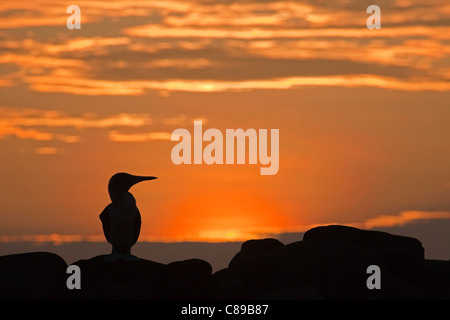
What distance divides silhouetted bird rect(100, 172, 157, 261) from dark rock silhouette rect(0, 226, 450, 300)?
18.8 inches

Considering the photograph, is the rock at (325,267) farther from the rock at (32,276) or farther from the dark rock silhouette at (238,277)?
the rock at (32,276)

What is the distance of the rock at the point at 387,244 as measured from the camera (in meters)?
23.3

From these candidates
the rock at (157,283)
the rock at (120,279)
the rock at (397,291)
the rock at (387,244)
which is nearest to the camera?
the rock at (397,291)

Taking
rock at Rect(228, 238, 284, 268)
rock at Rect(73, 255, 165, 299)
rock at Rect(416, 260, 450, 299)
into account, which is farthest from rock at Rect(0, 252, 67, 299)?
rock at Rect(416, 260, 450, 299)

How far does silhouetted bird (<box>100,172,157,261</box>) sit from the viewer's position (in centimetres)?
2309

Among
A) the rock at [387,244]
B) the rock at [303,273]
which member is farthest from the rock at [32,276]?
the rock at [387,244]

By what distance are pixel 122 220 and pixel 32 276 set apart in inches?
103

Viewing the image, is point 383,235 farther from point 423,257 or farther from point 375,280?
point 375,280

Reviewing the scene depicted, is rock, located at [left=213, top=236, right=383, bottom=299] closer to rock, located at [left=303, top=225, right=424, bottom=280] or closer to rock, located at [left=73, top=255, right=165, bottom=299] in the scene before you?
rock, located at [left=73, top=255, right=165, bottom=299]

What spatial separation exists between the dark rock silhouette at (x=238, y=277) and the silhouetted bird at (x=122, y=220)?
479 millimetres

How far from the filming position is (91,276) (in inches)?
882

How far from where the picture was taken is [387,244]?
2417 centimetres
